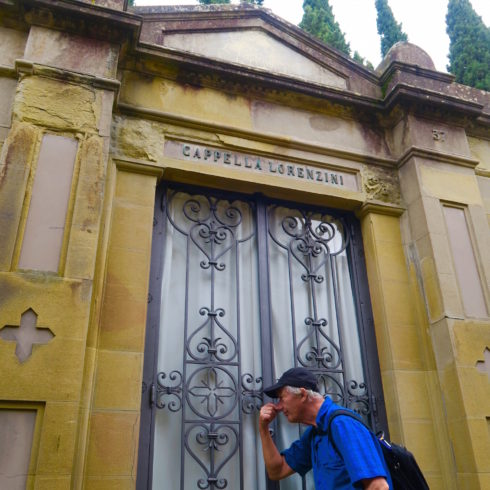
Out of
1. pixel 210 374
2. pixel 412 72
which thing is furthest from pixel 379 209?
pixel 210 374

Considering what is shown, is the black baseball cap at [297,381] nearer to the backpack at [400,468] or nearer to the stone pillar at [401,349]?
the backpack at [400,468]

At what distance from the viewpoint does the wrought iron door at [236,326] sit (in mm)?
4164

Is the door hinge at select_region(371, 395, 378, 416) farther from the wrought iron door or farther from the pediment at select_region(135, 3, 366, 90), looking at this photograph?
the pediment at select_region(135, 3, 366, 90)

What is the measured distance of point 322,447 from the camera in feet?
9.58

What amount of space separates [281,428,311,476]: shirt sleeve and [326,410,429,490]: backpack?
61cm

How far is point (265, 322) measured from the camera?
4789 mm

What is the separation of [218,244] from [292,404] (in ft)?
7.28

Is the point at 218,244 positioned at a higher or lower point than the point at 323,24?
lower

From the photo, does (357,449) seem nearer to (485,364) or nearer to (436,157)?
(485,364)

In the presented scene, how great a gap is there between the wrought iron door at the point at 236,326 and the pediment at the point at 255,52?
5.48 ft

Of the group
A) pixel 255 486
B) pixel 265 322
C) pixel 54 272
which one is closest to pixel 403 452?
pixel 255 486

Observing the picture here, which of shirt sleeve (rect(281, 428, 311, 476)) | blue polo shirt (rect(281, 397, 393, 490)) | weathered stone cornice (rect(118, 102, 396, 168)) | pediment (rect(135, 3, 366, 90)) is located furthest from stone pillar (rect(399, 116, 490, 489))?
blue polo shirt (rect(281, 397, 393, 490))

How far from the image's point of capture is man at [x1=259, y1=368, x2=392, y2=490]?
→ 8.35 ft

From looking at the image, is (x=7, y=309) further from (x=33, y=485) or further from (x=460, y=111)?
(x=460, y=111)
